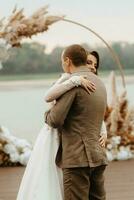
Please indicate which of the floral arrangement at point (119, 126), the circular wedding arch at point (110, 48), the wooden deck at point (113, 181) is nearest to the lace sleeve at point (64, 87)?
the wooden deck at point (113, 181)

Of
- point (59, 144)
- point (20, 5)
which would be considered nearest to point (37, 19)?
point (20, 5)

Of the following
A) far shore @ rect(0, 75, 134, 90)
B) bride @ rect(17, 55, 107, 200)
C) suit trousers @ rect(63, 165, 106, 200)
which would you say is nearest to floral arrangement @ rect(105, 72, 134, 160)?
far shore @ rect(0, 75, 134, 90)

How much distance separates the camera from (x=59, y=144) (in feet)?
11.6

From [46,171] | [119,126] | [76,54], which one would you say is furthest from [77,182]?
[119,126]

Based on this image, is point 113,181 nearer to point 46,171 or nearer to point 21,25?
point 21,25

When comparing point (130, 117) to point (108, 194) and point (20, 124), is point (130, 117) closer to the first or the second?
point (20, 124)

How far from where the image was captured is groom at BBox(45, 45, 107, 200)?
11.0 feet

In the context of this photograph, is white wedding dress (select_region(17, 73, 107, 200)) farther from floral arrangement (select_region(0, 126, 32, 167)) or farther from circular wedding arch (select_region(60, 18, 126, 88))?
circular wedding arch (select_region(60, 18, 126, 88))

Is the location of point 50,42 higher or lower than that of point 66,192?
higher

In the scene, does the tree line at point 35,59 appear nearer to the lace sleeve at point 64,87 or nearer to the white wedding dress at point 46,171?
the white wedding dress at point 46,171

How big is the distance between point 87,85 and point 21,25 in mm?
4220

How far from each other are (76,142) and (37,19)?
14.2 feet

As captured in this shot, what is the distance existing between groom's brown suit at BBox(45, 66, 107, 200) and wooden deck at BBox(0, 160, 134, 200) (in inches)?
78.8

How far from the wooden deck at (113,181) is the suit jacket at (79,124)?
2.04m
